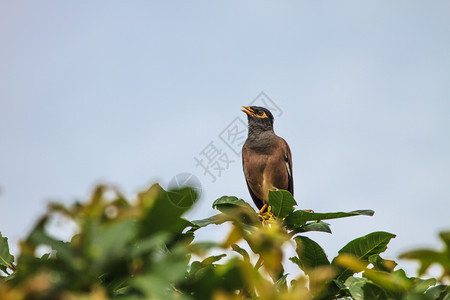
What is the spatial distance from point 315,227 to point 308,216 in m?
0.22

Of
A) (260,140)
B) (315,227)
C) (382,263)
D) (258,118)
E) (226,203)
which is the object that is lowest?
(382,263)

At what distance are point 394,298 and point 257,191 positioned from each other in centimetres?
521

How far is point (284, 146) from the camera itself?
6598 mm

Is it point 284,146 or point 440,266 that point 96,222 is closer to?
point 440,266

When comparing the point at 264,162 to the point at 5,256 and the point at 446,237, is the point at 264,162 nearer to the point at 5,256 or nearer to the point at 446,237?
the point at 5,256

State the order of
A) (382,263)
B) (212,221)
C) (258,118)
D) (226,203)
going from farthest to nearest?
(258,118) → (226,203) → (212,221) → (382,263)

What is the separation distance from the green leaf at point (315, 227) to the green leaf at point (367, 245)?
0.39 m

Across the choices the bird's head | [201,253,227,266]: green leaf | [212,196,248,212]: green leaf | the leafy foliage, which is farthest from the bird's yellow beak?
the leafy foliage

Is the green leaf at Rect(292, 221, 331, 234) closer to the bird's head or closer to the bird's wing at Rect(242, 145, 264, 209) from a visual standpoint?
the bird's wing at Rect(242, 145, 264, 209)

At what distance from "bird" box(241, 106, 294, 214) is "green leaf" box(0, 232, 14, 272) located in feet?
14.4

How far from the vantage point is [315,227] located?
7.84ft

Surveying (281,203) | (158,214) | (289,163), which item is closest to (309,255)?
(281,203)

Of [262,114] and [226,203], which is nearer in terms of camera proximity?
[226,203]

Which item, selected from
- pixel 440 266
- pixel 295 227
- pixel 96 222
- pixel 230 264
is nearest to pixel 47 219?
pixel 96 222
